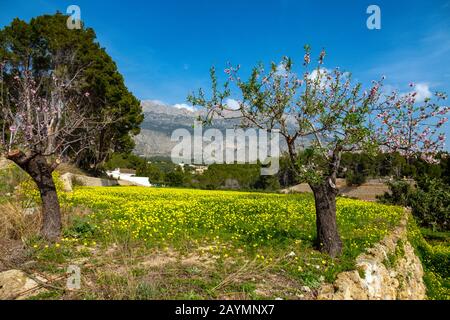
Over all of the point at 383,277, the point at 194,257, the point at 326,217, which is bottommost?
the point at 383,277

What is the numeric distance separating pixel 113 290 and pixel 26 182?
1684 centimetres

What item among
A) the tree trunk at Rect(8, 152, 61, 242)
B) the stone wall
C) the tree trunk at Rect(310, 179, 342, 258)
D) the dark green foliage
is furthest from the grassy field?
the dark green foliage

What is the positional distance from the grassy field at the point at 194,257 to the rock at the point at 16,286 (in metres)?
0.49

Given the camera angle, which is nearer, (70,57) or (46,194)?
(46,194)

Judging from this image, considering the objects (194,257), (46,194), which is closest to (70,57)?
(46,194)

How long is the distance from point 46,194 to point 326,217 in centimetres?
911

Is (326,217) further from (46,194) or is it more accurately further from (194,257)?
(46,194)

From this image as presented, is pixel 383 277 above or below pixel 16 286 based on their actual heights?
below

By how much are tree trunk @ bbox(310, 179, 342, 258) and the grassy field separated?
0.48m

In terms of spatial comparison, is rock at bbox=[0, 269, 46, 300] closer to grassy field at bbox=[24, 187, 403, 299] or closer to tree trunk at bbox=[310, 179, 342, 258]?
grassy field at bbox=[24, 187, 403, 299]

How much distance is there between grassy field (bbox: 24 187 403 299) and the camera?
7.26 metres

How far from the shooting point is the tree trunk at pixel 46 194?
10.9m

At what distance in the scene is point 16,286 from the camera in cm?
729
